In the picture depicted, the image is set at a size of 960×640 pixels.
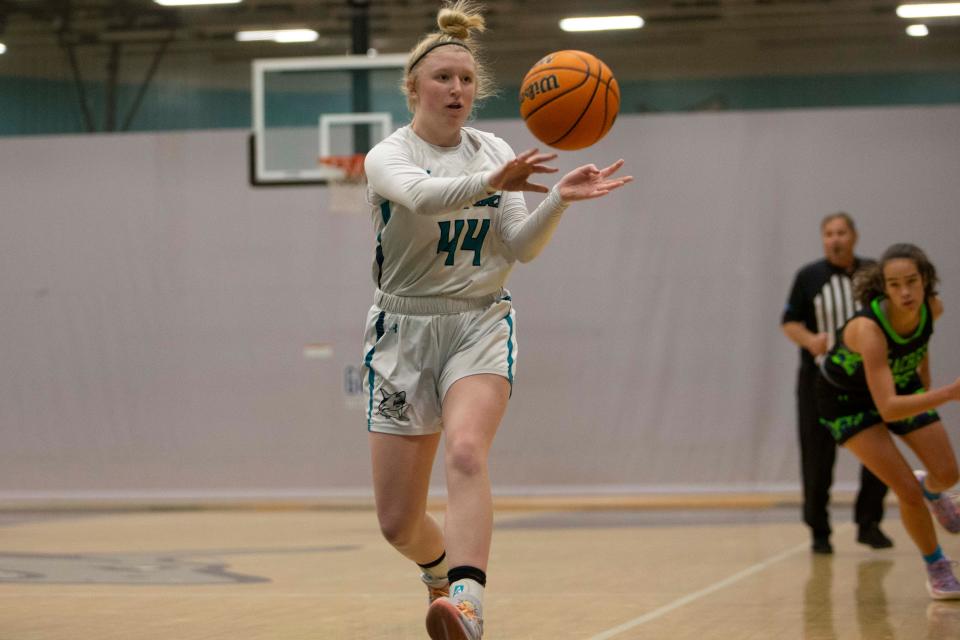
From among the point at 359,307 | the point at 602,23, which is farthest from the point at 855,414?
the point at 602,23

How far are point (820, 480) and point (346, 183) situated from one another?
5.43 m

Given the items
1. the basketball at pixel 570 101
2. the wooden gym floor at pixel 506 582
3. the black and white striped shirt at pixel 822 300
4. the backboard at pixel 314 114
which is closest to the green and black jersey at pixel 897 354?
the wooden gym floor at pixel 506 582

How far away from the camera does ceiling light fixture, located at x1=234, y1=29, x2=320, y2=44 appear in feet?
37.9

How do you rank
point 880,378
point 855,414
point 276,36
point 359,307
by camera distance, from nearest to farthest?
point 880,378 < point 855,414 < point 359,307 < point 276,36

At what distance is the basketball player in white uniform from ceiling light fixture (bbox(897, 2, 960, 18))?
8.09m

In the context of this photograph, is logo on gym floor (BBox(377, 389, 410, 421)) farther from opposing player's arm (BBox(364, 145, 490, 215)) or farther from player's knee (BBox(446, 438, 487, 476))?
opposing player's arm (BBox(364, 145, 490, 215))

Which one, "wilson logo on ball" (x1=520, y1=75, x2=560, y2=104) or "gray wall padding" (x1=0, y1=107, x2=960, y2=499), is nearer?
"wilson logo on ball" (x1=520, y1=75, x2=560, y2=104)

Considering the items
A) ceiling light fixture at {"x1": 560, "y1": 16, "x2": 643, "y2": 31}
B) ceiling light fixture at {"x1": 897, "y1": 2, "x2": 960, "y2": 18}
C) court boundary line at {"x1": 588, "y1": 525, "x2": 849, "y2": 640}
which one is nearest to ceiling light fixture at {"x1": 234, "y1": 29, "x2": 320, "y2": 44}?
ceiling light fixture at {"x1": 560, "y1": 16, "x2": 643, "y2": 31}

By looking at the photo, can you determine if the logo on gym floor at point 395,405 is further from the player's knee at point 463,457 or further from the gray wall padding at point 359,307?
the gray wall padding at point 359,307

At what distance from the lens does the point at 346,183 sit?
1080cm

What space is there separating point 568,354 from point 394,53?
3193mm

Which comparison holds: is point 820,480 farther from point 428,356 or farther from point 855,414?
point 428,356

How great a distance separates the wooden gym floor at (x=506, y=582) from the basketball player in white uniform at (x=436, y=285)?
826 mm

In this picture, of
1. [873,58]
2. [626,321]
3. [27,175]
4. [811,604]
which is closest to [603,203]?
[626,321]
